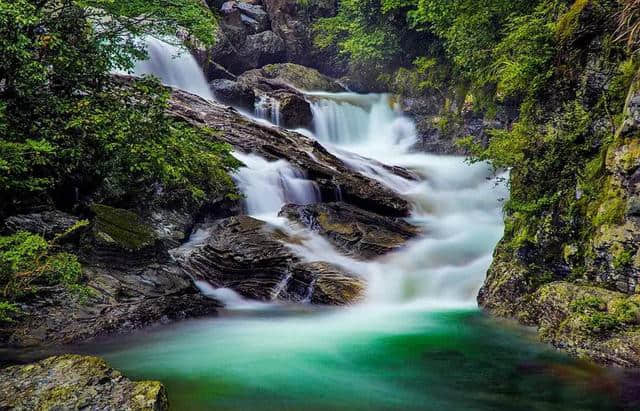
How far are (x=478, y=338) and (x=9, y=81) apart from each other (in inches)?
299

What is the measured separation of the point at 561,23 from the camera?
8836 millimetres

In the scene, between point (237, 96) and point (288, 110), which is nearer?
point (288, 110)

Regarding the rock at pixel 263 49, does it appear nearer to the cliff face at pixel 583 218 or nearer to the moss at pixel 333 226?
the moss at pixel 333 226

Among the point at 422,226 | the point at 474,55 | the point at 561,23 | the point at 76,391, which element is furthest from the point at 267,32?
the point at 76,391

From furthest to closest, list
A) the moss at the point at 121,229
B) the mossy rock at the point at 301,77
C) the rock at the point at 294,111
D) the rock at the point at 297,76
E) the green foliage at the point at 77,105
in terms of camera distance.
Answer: the mossy rock at the point at 301,77 < the rock at the point at 297,76 < the rock at the point at 294,111 < the moss at the point at 121,229 < the green foliage at the point at 77,105

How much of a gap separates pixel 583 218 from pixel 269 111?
49.2 feet

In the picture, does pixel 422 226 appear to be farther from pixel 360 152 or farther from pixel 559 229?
pixel 360 152

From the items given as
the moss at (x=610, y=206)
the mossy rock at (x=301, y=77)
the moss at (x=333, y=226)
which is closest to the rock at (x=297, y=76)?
the mossy rock at (x=301, y=77)

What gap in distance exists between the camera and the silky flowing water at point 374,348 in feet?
16.9

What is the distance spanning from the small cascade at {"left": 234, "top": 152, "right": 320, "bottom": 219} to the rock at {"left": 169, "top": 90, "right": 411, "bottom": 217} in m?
0.30

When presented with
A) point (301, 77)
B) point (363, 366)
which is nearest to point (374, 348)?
point (363, 366)

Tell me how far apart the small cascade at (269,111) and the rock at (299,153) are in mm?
4012

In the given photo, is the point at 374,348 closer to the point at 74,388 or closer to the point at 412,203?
the point at 74,388

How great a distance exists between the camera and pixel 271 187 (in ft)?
44.7
